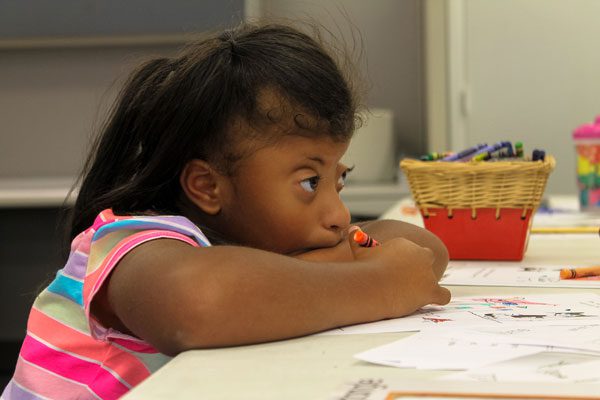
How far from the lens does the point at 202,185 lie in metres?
0.93

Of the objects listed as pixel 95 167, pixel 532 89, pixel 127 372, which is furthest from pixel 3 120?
pixel 127 372

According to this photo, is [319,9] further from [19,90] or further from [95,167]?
[95,167]

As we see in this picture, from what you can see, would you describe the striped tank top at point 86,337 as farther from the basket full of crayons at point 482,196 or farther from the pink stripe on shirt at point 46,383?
the basket full of crayons at point 482,196

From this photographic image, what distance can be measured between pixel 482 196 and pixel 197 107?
19.9 inches

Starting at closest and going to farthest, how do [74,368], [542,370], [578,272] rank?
[542,370] < [74,368] < [578,272]

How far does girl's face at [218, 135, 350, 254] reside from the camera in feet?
2.92

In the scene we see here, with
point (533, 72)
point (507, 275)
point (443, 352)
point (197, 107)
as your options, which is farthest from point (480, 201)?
point (533, 72)

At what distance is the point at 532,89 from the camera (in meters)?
3.41

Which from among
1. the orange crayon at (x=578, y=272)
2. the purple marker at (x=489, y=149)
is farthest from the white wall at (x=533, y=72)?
the orange crayon at (x=578, y=272)

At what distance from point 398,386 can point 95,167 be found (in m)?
0.55

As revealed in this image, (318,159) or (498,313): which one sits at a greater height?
(318,159)

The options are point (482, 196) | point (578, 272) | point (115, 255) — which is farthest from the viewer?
point (482, 196)

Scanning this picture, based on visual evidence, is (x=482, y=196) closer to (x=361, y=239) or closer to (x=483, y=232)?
(x=483, y=232)

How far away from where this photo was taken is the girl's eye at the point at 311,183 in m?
0.90
